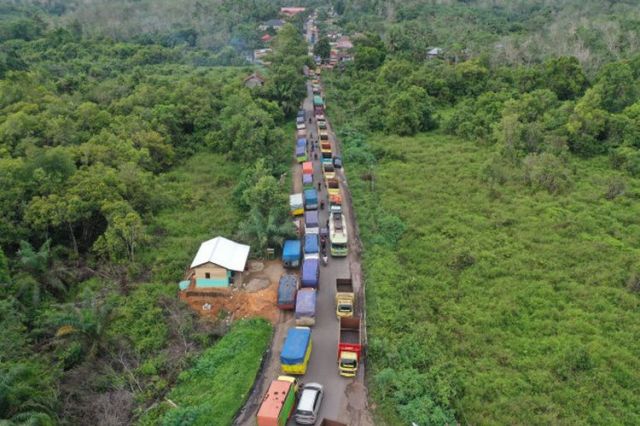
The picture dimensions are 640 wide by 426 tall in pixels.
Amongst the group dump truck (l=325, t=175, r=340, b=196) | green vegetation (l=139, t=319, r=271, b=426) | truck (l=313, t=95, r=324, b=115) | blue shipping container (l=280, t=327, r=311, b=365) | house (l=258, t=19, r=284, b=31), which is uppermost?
house (l=258, t=19, r=284, b=31)

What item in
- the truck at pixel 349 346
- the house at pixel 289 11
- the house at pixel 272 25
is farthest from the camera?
the house at pixel 289 11

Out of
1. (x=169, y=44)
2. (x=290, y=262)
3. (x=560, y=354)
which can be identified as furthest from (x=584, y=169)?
(x=169, y=44)

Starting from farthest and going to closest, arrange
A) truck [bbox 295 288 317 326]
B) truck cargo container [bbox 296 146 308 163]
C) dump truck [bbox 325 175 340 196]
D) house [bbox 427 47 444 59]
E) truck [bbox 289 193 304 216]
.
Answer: house [bbox 427 47 444 59] → truck cargo container [bbox 296 146 308 163] → dump truck [bbox 325 175 340 196] → truck [bbox 289 193 304 216] → truck [bbox 295 288 317 326]

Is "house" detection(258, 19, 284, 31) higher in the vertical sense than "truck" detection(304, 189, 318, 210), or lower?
higher

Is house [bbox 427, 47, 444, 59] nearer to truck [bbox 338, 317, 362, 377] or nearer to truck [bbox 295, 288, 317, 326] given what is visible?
truck [bbox 295, 288, 317, 326]

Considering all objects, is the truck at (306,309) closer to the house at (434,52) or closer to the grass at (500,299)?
the grass at (500,299)

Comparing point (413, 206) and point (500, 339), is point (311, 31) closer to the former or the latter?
point (413, 206)

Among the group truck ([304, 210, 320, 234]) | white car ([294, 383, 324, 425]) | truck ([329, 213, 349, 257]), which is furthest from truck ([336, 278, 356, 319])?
truck ([304, 210, 320, 234])

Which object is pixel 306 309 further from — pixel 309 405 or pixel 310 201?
pixel 310 201

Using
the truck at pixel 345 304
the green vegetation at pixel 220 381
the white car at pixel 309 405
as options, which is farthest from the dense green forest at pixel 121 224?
the truck at pixel 345 304
